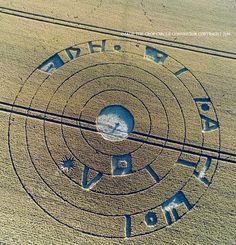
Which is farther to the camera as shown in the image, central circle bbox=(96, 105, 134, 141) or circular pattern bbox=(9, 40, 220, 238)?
central circle bbox=(96, 105, 134, 141)

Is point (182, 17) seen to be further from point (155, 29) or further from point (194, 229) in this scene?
point (194, 229)

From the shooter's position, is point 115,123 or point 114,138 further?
point 115,123

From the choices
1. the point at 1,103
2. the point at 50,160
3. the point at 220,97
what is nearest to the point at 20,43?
the point at 1,103

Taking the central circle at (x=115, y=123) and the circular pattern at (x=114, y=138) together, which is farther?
the central circle at (x=115, y=123)

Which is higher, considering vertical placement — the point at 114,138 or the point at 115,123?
the point at 115,123
